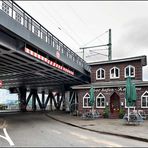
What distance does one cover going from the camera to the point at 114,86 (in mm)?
34188

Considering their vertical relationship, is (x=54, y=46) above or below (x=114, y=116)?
above

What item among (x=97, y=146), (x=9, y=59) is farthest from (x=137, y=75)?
(x=97, y=146)

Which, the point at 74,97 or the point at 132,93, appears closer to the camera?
the point at 132,93

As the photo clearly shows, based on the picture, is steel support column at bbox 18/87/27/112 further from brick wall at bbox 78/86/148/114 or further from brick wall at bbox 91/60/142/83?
brick wall at bbox 78/86/148/114

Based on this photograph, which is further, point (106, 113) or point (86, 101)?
point (86, 101)

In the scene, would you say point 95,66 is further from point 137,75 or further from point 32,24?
point 32,24

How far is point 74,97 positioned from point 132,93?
27965mm

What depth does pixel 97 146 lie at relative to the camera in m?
12.7

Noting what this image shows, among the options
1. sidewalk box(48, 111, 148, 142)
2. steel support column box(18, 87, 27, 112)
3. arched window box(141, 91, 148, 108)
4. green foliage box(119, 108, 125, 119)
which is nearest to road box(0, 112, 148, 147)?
sidewalk box(48, 111, 148, 142)

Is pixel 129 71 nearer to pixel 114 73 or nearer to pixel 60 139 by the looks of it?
pixel 114 73

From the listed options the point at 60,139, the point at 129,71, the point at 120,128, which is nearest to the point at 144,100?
→ the point at 129,71

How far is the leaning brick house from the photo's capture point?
108 ft

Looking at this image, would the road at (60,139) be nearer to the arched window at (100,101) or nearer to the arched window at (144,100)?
the arched window at (144,100)

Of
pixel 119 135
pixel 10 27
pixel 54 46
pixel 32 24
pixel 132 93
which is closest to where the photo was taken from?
pixel 119 135
